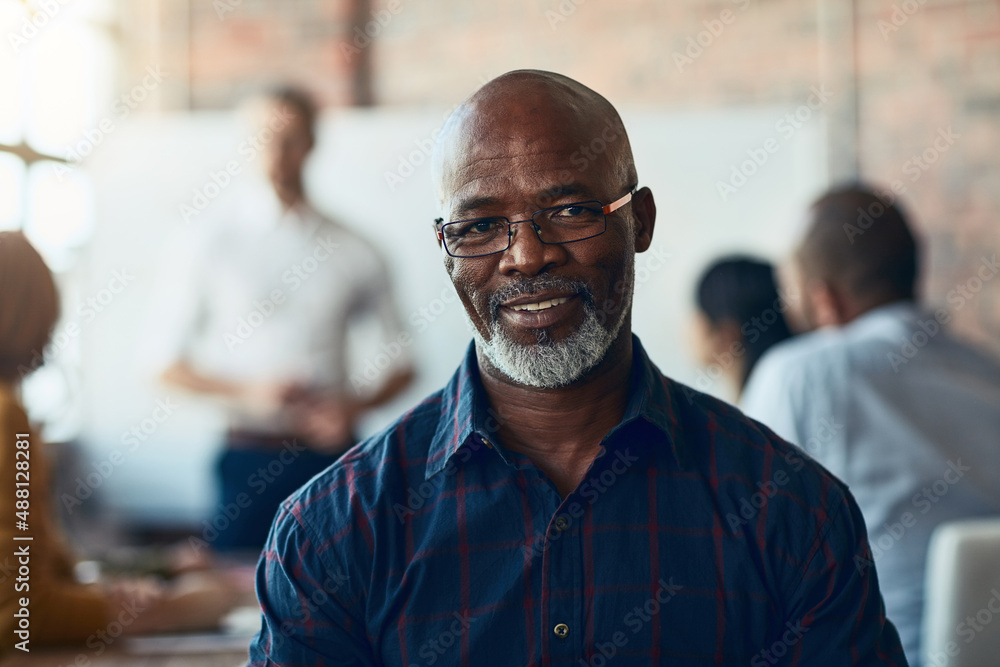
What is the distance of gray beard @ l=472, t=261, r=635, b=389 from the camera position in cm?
119

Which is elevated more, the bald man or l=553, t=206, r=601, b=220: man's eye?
l=553, t=206, r=601, b=220: man's eye

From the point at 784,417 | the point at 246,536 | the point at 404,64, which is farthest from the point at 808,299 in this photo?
the point at 404,64

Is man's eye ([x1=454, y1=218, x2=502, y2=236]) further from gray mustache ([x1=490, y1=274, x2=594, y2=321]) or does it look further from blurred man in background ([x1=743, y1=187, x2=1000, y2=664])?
blurred man in background ([x1=743, y1=187, x2=1000, y2=664])

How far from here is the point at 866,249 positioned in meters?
2.26

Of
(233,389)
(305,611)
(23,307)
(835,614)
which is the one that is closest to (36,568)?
(23,307)

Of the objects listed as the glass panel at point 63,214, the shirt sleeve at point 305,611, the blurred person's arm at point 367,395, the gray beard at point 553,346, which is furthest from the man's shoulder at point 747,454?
the glass panel at point 63,214

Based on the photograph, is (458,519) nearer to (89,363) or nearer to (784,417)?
(784,417)

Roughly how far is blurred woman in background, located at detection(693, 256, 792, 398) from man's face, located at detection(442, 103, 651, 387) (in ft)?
5.11

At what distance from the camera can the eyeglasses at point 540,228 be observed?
1.18 m

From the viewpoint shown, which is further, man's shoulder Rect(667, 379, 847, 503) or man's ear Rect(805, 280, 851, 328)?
man's ear Rect(805, 280, 851, 328)

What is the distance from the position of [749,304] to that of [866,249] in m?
0.51

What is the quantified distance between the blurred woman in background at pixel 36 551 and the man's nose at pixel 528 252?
93 cm

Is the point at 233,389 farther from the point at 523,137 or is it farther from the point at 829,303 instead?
the point at 523,137

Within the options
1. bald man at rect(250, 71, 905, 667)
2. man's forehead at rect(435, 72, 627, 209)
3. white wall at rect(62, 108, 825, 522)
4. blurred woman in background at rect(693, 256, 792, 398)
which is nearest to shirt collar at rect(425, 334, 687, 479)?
bald man at rect(250, 71, 905, 667)
